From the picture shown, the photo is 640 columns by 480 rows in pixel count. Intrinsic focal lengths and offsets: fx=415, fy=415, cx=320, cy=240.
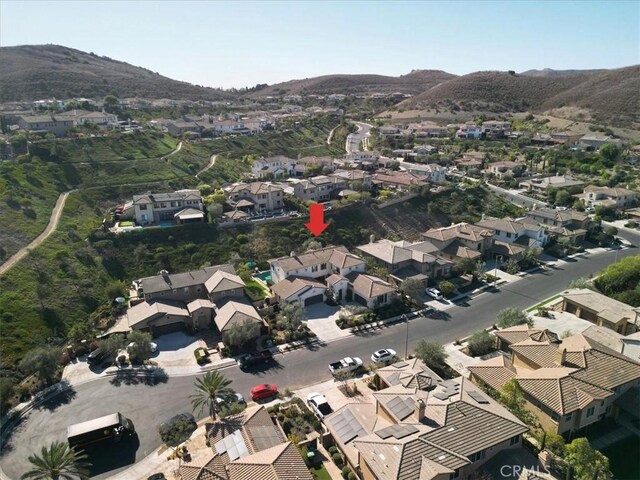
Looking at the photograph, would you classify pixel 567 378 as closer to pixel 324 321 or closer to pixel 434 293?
pixel 434 293

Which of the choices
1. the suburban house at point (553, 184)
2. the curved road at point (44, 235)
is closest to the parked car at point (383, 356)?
the curved road at point (44, 235)

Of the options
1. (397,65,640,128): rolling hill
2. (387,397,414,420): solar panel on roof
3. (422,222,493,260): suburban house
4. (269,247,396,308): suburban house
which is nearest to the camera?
(387,397,414,420): solar panel on roof

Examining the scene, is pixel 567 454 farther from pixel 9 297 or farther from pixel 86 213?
pixel 86 213

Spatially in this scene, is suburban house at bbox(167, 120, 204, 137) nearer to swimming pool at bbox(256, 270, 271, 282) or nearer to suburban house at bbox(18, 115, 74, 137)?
suburban house at bbox(18, 115, 74, 137)

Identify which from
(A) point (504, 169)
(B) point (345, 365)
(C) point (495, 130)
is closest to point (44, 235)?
(B) point (345, 365)

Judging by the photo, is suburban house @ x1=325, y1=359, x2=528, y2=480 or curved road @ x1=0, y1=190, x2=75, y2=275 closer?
suburban house @ x1=325, y1=359, x2=528, y2=480

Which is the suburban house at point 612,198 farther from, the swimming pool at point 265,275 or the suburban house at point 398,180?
the swimming pool at point 265,275

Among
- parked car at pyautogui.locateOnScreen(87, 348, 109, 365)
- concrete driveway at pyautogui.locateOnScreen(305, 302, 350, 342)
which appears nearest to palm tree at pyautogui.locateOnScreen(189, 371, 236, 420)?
parked car at pyautogui.locateOnScreen(87, 348, 109, 365)
